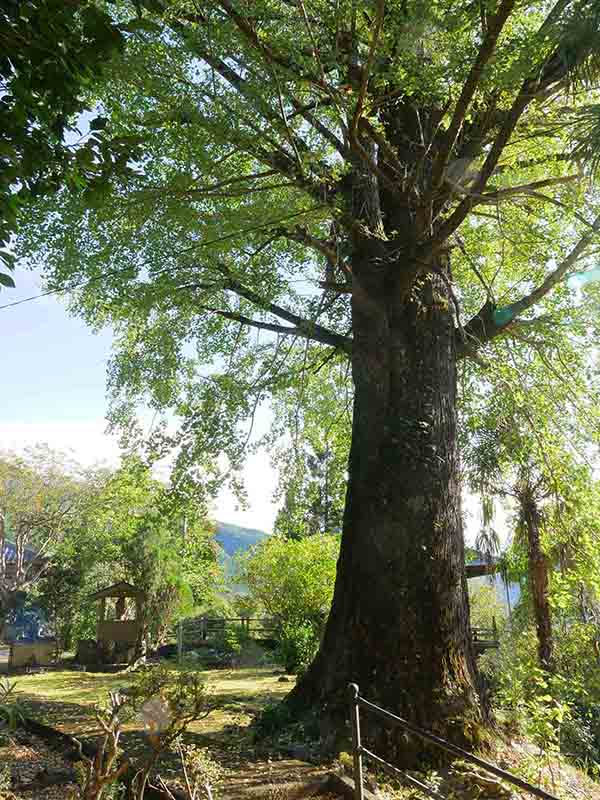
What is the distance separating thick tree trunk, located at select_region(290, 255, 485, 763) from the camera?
5.32 metres

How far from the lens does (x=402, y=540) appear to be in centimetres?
571

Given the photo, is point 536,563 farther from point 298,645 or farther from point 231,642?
point 231,642

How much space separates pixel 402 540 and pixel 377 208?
338 cm

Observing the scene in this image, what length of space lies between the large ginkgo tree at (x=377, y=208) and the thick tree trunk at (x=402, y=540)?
2cm

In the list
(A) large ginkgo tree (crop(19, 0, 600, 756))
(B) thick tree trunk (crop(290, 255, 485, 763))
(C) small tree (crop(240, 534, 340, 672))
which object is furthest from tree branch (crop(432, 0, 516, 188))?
(C) small tree (crop(240, 534, 340, 672))

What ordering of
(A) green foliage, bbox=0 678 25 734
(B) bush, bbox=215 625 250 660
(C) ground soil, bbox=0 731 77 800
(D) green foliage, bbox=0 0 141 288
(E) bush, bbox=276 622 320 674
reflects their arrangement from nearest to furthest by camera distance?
(D) green foliage, bbox=0 0 141 288 < (C) ground soil, bbox=0 731 77 800 < (A) green foliage, bbox=0 678 25 734 < (E) bush, bbox=276 622 320 674 < (B) bush, bbox=215 625 250 660

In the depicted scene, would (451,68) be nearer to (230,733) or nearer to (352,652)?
(352,652)

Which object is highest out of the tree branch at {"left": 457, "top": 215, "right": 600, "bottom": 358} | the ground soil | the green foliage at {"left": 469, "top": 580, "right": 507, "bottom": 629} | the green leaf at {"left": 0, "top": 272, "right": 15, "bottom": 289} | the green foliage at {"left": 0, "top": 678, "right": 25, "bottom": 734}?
the tree branch at {"left": 457, "top": 215, "right": 600, "bottom": 358}

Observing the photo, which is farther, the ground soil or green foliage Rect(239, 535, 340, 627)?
green foliage Rect(239, 535, 340, 627)

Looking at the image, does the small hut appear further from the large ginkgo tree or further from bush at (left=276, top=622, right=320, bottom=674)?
the large ginkgo tree

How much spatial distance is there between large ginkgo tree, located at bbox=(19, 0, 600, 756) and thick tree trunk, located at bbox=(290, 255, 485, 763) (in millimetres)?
17

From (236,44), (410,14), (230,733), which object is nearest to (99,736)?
(230,733)

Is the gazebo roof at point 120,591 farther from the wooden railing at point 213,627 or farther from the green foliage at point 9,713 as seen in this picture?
the green foliage at point 9,713

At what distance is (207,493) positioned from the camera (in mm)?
9289
